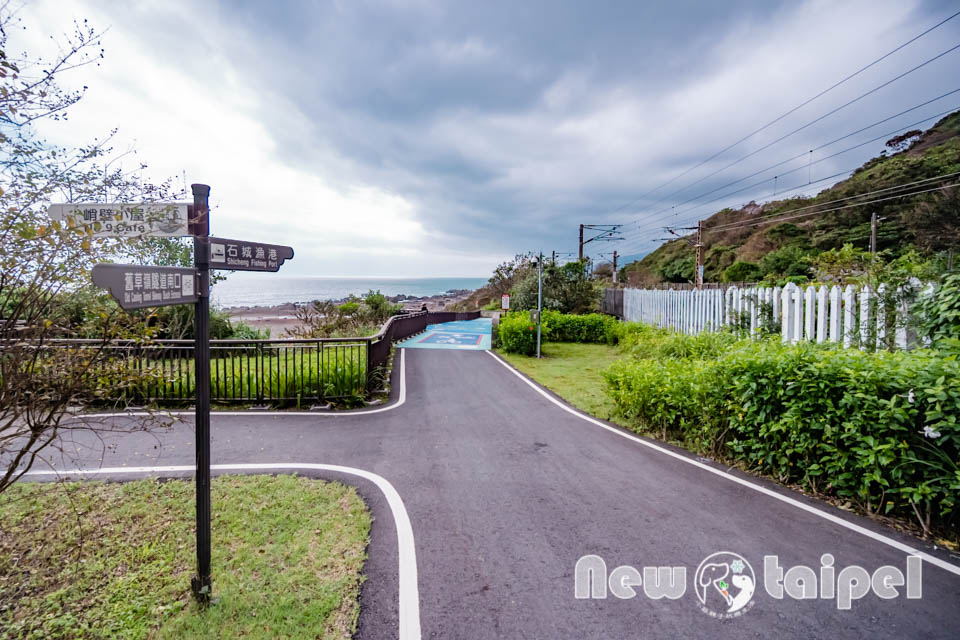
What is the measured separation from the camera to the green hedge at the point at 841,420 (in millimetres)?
3256

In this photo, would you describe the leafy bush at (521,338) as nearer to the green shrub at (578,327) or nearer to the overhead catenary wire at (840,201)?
the green shrub at (578,327)

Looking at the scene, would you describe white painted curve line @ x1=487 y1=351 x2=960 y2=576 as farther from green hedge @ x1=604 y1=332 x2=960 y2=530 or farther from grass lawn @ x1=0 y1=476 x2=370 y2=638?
grass lawn @ x1=0 y1=476 x2=370 y2=638

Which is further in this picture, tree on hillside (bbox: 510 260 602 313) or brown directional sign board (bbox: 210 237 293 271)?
tree on hillside (bbox: 510 260 602 313)

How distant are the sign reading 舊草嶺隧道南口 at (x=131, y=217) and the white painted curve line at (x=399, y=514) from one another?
1726mm

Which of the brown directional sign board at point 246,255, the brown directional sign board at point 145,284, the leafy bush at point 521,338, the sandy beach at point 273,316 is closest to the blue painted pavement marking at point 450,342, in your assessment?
the leafy bush at point 521,338

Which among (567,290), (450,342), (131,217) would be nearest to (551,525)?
(131,217)

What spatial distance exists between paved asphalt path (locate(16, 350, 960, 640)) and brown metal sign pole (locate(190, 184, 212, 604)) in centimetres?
103

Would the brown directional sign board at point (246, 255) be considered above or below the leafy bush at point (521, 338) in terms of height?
above

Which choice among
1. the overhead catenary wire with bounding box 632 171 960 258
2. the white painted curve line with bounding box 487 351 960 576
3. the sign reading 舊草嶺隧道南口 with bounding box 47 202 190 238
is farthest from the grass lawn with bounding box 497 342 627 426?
the overhead catenary wire with bounding box 632 171 960 258

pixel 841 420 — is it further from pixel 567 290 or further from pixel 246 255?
pixel 567 290

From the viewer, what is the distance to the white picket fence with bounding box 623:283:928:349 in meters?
6.30

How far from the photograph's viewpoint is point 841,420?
3.76m

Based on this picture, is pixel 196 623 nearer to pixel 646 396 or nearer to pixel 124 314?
pixel 124 314

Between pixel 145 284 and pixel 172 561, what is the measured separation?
212 centimetres
